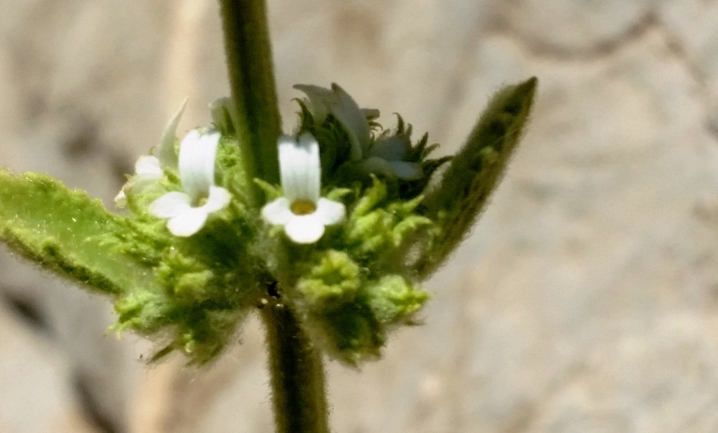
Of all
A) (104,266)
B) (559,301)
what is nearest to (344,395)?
(559,301)

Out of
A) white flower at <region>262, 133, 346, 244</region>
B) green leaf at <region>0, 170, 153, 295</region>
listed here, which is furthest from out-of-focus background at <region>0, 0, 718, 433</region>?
white flower at <region>262, 133, 346, 244</region>

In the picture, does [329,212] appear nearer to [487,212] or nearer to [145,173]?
[145,173]

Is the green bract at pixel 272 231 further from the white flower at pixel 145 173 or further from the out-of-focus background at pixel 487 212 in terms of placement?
the out-of-focus background at pixel 487 212

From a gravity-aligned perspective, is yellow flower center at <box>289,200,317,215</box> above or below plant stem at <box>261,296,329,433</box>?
above

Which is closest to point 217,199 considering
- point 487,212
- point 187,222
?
point 187,222

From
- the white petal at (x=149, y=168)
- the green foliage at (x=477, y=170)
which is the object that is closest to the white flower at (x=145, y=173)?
the white petal at (x=149, y=168)

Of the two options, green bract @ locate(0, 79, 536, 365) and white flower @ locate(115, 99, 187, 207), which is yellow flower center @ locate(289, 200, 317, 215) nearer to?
green bract @ locate(0, 79, 536, 365)

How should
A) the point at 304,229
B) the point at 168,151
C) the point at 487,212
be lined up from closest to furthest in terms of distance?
the point at 304,229
the point at 168,151
the point at 487,212

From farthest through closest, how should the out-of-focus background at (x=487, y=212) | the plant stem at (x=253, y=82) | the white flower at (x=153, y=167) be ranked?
the out-of-focus background at (x=487, y=212) → the white flower at (x=153, y=167) → the plant stem at (x=253, y=82)
